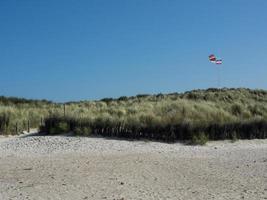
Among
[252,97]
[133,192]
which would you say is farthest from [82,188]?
[252,97]

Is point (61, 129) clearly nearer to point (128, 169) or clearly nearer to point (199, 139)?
point (199, 139)

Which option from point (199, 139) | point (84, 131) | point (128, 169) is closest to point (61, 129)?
point (84, 131)

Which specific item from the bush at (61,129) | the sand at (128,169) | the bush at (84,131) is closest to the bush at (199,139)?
the sand at (128,169)

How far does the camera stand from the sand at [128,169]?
9.59 m

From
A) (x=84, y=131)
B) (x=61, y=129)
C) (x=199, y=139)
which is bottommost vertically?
(x=199, y=139)

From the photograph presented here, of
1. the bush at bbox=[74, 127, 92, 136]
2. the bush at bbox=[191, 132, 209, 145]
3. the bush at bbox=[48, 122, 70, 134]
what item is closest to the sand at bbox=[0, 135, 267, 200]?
the bush at bbox=[191, 132, 209, 145]

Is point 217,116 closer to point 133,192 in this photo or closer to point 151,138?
point 151,138

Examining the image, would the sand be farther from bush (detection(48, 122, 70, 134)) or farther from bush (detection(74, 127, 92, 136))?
bush (detection(48, 122, 70, 134))

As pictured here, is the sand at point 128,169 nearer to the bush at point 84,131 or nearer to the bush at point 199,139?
the bush at point 199,139

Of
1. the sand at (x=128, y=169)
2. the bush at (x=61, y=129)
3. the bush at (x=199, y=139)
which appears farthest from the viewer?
the bush at (x=61, y=129)

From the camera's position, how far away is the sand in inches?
378

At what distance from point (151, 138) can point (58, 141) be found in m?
3.56

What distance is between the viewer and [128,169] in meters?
12.2

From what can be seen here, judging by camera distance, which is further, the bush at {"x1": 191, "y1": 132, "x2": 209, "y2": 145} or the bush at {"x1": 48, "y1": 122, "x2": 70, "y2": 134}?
the bush at {"x1": 48, "y1": 122, "x2": 70, "y2": 134}
